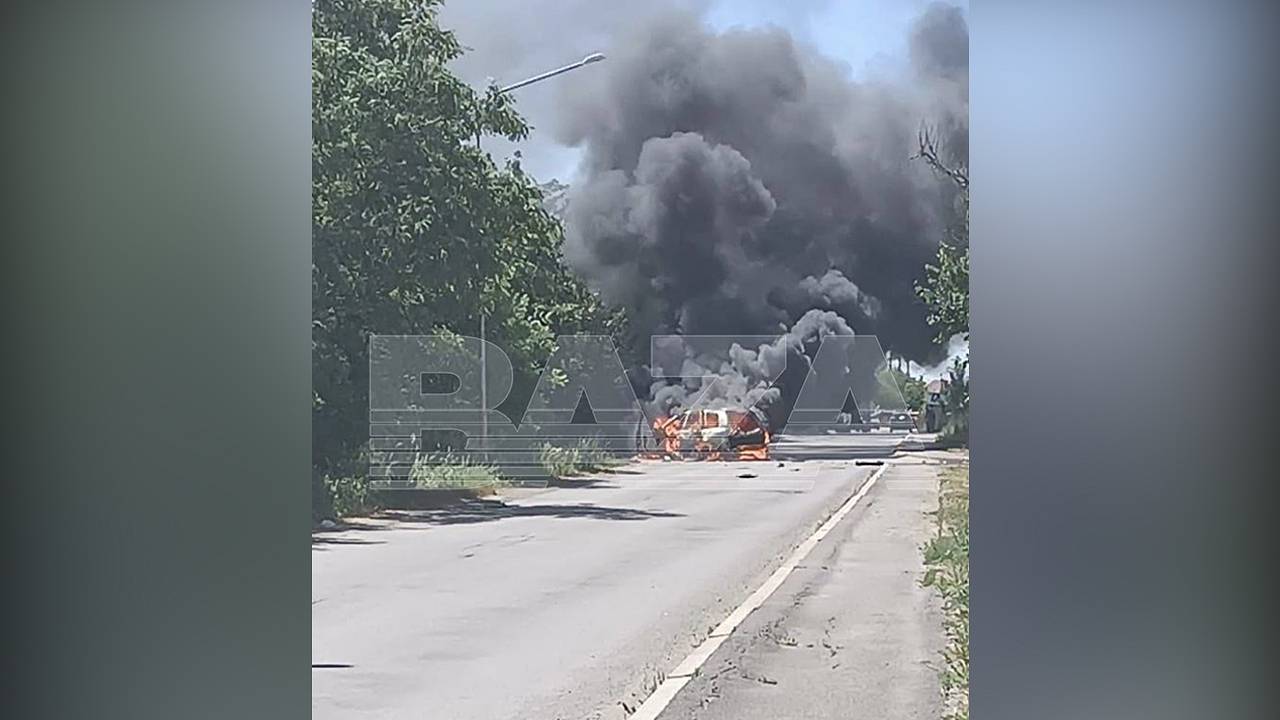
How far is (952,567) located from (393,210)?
8.11ft

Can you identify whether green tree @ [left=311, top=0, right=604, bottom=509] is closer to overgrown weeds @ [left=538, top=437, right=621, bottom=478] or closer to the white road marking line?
overgrown weeds @ [left=538, top=437, right=621, bottom=478]

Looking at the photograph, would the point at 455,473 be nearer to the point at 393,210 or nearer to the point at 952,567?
the point at 393,210

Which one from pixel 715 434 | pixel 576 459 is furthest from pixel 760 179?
pixel 576 459

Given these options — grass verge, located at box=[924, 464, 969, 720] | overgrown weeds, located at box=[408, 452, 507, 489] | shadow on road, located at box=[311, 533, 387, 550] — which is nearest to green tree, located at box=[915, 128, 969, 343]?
grass verge, located at box=[924, 464, 969, 720]

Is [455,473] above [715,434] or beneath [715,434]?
beneath

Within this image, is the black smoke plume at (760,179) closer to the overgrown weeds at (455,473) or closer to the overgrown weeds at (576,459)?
the overgrown weeds at (576,459)

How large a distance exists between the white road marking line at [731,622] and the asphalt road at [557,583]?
0.03m

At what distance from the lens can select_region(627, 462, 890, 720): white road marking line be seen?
369 cm

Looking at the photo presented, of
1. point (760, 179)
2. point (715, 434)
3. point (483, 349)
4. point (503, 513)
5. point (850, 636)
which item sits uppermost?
point (760, 179)

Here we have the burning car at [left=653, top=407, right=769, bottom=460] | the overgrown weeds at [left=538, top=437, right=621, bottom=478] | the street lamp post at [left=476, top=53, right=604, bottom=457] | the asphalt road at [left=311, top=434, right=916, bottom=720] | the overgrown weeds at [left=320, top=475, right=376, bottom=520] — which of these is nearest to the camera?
the asphalt road at [left=311, top=434, right=916, bottom=720]

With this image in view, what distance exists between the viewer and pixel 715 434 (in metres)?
4.21
